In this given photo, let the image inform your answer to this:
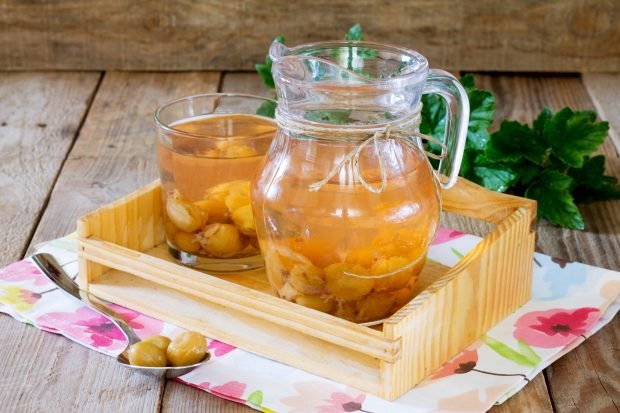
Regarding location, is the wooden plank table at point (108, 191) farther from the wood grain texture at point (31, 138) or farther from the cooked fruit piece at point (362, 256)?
the cooked fruit piece at point (362, 256)

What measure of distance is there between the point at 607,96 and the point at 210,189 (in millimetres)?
901

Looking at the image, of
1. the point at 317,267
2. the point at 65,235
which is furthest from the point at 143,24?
the point at 317,267

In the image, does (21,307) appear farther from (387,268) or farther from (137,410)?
(387,268)

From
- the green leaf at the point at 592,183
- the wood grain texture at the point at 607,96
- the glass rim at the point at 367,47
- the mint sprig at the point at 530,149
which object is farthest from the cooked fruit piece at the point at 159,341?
the wood grain texture at the point at 607,96

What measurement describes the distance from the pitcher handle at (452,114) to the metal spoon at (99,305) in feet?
0.80

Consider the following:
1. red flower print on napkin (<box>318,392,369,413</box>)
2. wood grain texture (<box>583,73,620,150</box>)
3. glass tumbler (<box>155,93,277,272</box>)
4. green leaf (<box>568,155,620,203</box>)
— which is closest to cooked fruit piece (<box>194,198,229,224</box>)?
glass tumbler (<box>155,93,277,272</box>)

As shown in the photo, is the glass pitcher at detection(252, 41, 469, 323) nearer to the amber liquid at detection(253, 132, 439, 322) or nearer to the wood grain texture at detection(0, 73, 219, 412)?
the amber liquid at detection(253, 132, 439, 322)

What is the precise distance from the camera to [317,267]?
0.79 m

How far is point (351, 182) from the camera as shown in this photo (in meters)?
0.77

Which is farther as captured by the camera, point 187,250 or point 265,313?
point 187,250

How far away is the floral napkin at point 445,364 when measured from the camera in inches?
29.9

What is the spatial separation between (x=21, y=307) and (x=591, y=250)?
0.58 meters

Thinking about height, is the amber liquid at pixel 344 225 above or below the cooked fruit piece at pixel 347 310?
above

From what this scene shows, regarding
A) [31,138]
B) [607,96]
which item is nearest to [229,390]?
[31,138]
